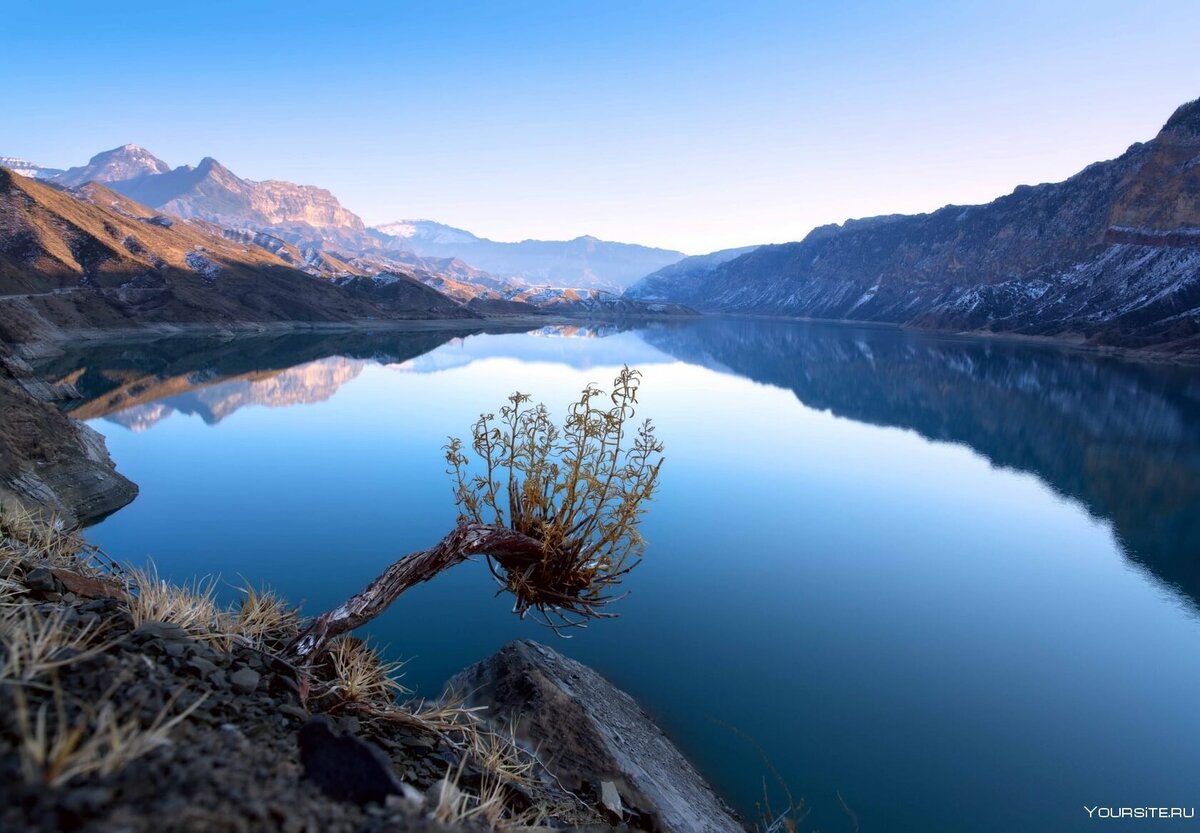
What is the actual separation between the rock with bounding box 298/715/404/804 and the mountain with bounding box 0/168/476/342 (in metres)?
49.7

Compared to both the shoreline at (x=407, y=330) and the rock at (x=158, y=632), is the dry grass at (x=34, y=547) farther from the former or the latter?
the shoreline at (x=407, y=330)

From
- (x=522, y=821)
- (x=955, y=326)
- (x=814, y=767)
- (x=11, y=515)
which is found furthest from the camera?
(x=955, y=326)

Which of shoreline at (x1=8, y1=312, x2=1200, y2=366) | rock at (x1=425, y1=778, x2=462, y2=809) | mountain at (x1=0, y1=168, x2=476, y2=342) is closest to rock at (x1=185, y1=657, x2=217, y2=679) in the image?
rock at (x1=425, y1=778, x2=462, y2=809)

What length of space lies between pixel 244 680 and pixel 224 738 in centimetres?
106

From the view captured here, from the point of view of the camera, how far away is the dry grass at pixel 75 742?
5.23 feet

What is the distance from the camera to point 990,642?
11.6 m

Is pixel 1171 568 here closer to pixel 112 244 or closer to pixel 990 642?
pixel 990 642

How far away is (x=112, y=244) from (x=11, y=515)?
8063cm

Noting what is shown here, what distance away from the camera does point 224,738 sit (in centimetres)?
229

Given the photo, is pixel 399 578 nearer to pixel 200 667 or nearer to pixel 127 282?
pixel 200 667

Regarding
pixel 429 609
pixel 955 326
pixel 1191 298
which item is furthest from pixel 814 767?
pixel 955 326

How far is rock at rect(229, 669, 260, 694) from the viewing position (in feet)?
10.4

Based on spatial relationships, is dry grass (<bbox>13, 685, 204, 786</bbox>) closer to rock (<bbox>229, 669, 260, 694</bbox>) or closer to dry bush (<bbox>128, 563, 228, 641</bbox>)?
rock (<bbox>229, 669, 260, 694</bbox>)

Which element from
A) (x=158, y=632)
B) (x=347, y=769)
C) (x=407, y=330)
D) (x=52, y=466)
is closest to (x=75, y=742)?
(x=347, y=769)
